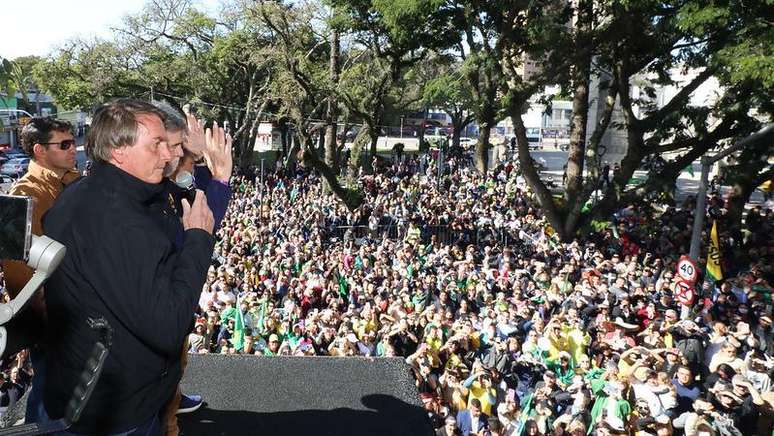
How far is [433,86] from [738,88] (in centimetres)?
609

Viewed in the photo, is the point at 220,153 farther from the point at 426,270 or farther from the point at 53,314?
the point at 426,270

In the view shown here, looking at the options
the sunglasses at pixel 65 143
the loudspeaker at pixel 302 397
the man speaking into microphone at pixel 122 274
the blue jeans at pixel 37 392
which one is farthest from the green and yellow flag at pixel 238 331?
the man speaking into microphone at pixel 122 274

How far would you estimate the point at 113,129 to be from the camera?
1765 millimetres

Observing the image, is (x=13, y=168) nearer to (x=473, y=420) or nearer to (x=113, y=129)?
(x=473, y=420)

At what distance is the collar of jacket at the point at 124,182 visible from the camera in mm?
1721

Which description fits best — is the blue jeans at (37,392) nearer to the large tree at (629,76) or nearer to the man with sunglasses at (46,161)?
the man with sunglasses at (46,161)

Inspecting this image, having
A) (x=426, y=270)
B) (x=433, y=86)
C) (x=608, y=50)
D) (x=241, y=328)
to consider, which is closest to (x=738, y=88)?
(x=608, y=50)

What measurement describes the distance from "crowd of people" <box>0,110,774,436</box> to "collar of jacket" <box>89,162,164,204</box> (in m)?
3.45

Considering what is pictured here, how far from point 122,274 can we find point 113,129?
1.38 ft

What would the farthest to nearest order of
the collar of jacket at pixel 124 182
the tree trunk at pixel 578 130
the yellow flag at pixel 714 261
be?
the tree trunk at pixel 578 130 → the yellow flag at pixel 714 261 → the collar of jacket at pixel 124 182

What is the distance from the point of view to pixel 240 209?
761 inches

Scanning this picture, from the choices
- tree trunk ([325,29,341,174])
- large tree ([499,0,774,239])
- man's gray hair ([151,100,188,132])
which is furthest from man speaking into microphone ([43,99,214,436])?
tree trunk ([325,29,341,174])

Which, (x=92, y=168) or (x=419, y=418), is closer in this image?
(x=92, y=168)

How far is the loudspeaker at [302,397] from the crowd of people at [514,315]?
105 centimetres
